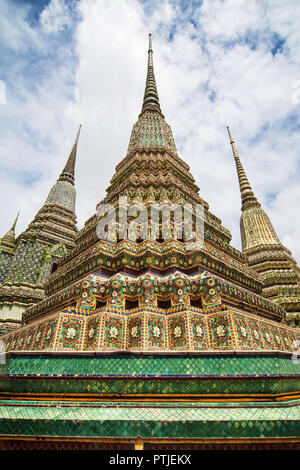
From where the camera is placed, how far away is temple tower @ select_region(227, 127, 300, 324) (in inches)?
417

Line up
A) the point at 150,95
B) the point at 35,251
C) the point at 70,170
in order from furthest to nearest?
the point at 70,170
the point at 35,251
the point at 150,95

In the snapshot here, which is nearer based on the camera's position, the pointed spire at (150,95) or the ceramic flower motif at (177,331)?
the ceramic flower motif at (177,331)

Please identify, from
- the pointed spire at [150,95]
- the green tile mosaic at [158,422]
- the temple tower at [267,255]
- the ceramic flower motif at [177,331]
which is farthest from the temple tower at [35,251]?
the temple tower at [267,255]

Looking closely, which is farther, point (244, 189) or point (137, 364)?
point (244, 189)

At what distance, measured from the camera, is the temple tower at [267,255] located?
1060 cm

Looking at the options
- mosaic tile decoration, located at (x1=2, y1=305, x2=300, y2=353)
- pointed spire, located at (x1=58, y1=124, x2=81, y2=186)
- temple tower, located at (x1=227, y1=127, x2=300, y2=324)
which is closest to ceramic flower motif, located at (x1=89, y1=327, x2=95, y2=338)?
mosaic tile decoration, located at (x1=2, y1=305, x2=300, y2=353)

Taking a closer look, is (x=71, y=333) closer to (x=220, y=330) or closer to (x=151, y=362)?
(x=151, y=362)

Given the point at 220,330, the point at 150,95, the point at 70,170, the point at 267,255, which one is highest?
the point at 70,170

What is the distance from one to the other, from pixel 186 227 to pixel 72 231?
11.9m

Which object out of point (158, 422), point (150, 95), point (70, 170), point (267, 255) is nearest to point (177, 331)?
point (158, 422)

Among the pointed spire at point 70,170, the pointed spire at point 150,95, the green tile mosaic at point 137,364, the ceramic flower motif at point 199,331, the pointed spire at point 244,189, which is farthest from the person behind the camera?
the pointed spire at point 70,170

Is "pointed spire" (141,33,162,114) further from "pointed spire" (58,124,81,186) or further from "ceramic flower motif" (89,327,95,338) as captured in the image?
"pointed spire" (58,124,81,186)

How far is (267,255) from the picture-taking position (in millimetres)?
13211

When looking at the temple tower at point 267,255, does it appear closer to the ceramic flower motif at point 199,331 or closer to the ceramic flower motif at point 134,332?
the ceramic flower motif at point 199,331
